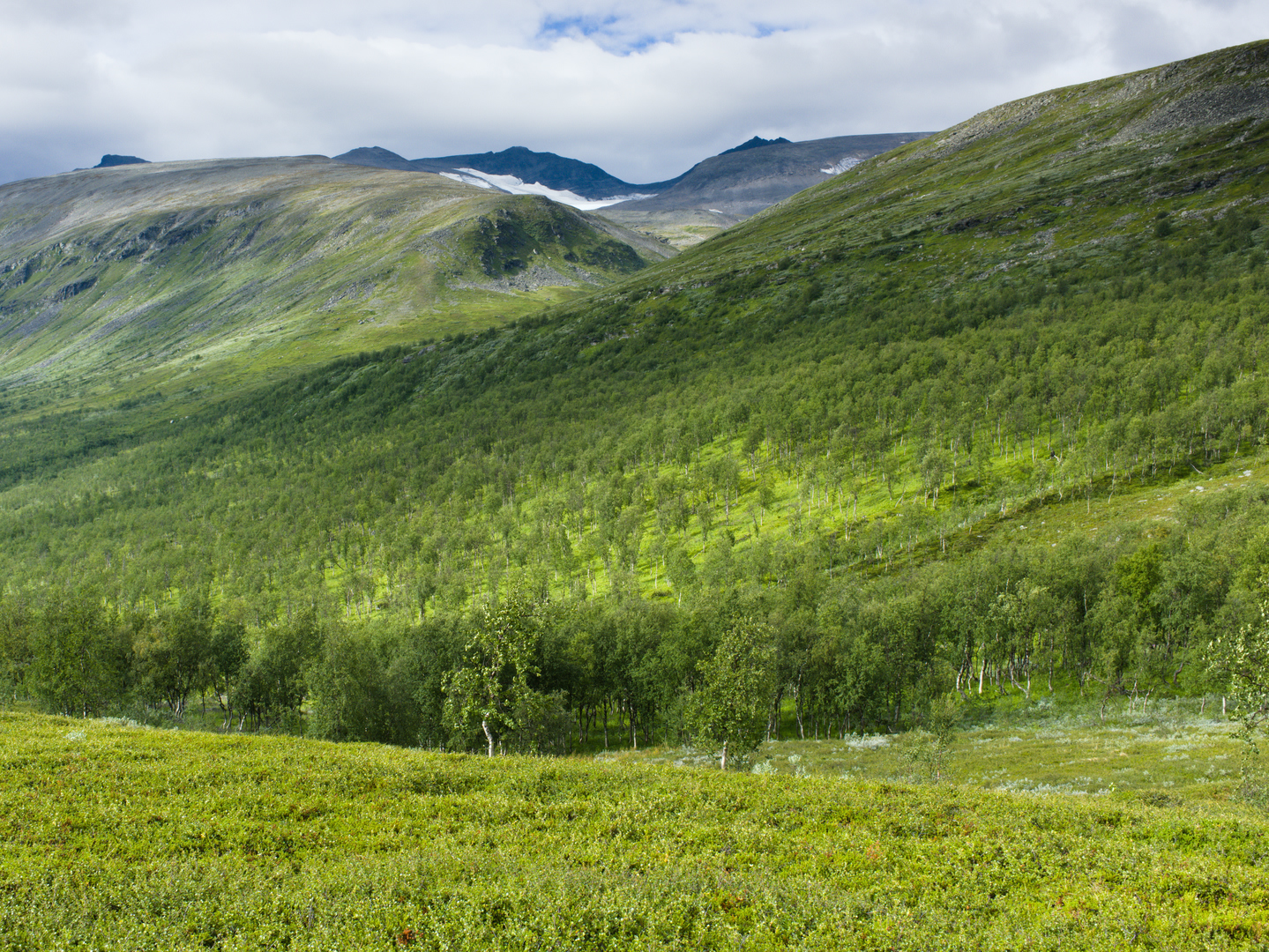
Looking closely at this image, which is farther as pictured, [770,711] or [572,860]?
[770,711]

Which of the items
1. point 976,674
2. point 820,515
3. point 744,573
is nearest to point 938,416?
point 820,515

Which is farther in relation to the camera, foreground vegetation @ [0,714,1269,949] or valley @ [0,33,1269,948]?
valley @ [0,33,1269,948]

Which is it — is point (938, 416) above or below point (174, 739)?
above

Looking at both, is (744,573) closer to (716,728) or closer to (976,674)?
(976,674)

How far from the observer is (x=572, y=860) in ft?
73.8

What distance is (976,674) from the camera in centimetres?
10381

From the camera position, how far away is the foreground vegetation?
17750 millimetres

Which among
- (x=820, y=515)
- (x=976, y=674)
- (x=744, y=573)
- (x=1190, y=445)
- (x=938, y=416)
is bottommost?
(x=976, y=674)

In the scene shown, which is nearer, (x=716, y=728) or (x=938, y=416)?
(x=716, y=728)

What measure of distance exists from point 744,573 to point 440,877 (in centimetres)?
12344

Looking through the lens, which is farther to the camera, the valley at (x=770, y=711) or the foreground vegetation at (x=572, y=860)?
the valley at (x=770, y=711)

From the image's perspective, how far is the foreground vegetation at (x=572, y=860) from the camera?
58.2ft

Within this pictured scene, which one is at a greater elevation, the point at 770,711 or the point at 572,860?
the point at 572,860

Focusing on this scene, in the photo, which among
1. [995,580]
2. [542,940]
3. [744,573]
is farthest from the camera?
[744,573]
